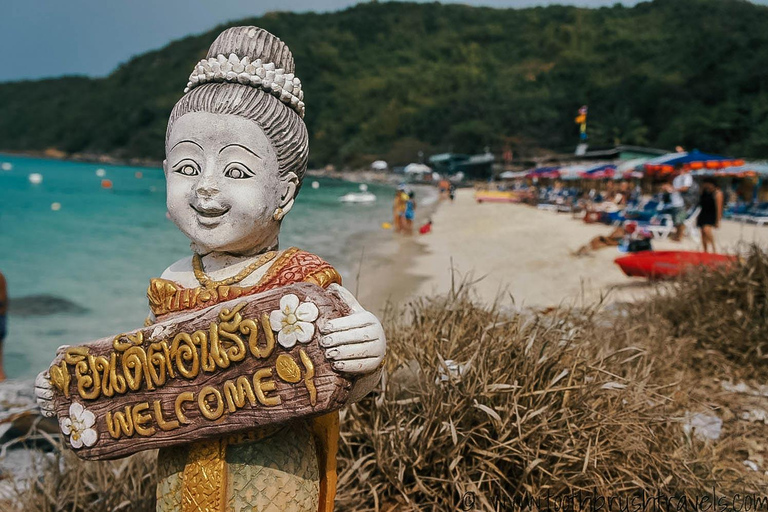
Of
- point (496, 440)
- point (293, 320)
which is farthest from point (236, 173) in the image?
point (496, 440)

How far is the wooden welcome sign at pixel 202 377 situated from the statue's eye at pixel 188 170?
0.48 metres

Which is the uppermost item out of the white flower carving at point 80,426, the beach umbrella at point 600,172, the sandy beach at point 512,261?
the white flower carving at point 80,426

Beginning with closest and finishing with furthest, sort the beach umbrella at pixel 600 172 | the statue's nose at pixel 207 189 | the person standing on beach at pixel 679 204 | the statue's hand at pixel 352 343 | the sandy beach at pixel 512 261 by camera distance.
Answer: the statue's hand at pixel 352 343 → the statue's nose at pixel 207 189 → the sandy beach at pixel 512 261 → the person standing on beach at pixel 679 204 → the beach umbrella at pixel 600 172

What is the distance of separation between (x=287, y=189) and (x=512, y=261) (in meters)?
10.3

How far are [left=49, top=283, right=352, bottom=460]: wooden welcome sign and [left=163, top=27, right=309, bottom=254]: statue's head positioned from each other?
1.02ft

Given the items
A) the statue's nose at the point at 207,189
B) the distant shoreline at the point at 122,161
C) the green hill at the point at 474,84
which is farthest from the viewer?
the distant shoreline at the point at 122,161

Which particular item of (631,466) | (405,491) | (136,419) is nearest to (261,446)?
(136,419)

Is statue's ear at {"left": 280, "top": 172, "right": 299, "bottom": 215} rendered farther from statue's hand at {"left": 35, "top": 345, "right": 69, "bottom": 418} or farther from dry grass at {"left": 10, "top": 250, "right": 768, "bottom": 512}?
dry grass at {"left": 10, "top": 250, "right": 768, "bottom": 512}

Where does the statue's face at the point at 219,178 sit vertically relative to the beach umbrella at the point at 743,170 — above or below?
above

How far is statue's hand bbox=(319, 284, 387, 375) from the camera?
145 cm

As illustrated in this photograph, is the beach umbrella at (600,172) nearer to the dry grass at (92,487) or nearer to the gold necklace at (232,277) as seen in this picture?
the dry grass at (92,487)

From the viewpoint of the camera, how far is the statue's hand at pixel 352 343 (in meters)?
1.45

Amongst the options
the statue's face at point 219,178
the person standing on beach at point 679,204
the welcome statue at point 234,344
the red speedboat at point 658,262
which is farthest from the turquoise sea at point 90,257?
the person standing on beach at point 679,204

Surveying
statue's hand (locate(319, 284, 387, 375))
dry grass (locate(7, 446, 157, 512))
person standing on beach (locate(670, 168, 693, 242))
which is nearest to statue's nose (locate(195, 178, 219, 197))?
statue's hand (locate(319, 284, 387, 375))
